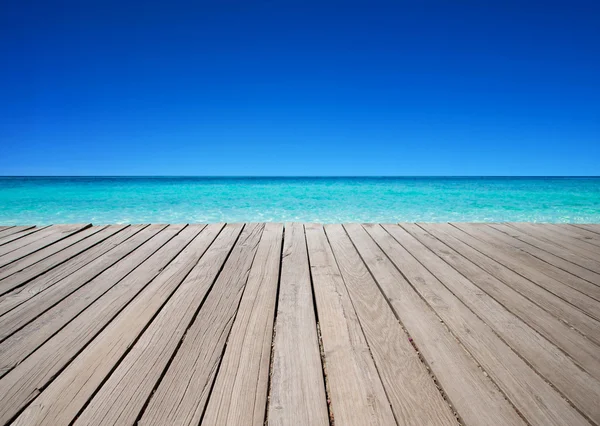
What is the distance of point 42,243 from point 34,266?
2.32ft

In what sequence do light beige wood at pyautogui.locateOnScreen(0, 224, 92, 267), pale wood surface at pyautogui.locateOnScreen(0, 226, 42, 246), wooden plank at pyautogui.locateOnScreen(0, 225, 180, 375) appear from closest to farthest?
wooden plank at pyautogui.locateOnScreen(0, 225, 180, 375) → light beige wood at pyautogui.locateOnScreen(0, 224, 92, 267) → pale wood surface at pyautogui.locateOnScreen(0, 226, 42, 246)

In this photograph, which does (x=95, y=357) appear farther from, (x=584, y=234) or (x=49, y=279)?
(x=584, y=234)

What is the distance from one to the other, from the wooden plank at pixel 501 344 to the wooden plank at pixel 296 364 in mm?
568

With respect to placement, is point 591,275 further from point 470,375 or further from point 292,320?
point 292,320

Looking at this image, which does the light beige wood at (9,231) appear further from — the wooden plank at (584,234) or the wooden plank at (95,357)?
the wooden plank at (584,234)

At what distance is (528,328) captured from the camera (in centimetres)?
130

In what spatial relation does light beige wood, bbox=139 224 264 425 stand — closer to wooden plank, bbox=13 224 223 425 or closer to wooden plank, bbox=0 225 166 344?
wooden plank, bbox=13 224 223 425

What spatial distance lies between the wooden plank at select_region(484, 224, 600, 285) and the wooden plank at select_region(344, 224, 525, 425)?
4.00 feet

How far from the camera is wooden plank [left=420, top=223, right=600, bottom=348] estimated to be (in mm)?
1347

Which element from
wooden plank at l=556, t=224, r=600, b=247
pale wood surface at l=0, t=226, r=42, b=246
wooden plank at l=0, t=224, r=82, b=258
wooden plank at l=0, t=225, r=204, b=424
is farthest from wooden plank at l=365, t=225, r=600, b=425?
pale wood surface at l=0, t=226, r=42, b=246

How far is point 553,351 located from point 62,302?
7.04ft

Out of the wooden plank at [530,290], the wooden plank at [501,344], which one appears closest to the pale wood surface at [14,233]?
the wooden plank at [501,344]

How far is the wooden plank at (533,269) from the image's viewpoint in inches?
61.4

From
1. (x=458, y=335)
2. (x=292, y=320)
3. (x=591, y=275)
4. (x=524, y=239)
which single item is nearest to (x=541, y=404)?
(x=458, y=335)
